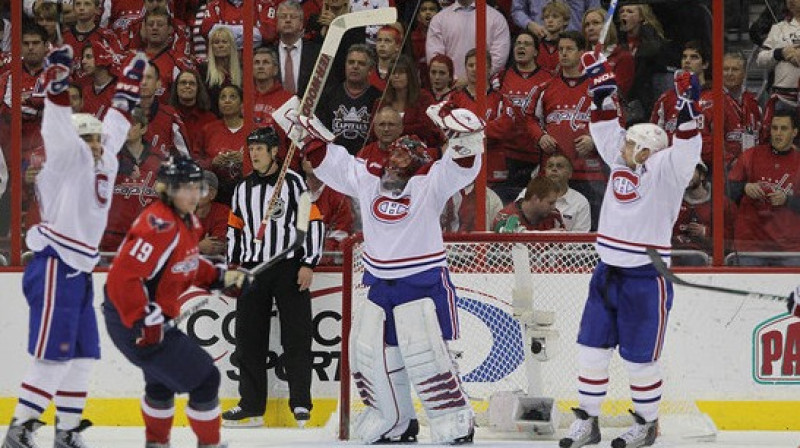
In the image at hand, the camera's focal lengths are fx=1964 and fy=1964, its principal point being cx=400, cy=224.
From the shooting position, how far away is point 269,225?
8602 mm

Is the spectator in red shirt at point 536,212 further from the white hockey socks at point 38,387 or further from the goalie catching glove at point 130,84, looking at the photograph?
the white hockey socks at point 38,387

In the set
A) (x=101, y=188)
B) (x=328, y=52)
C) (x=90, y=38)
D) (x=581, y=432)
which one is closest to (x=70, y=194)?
(x=101, y=188)

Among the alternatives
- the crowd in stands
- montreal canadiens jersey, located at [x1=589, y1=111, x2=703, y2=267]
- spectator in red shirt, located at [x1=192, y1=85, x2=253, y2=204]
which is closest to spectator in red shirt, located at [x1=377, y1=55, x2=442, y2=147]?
the crowd in stands

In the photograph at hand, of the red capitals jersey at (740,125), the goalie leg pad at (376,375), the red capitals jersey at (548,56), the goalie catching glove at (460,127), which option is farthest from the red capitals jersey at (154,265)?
the red capitals jersey at (740,125)

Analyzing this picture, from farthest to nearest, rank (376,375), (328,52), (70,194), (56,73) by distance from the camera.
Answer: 1. (328,52)
2. (376,375)
3. (70,194)
4. (56,73)

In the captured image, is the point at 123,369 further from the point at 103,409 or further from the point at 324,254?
the point at 324,254

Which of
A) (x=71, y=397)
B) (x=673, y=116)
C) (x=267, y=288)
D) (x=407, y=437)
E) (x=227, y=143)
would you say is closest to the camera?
(x=71, y=397)

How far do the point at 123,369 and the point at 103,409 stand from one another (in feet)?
0.66

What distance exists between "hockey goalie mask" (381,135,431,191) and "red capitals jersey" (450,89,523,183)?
60 centimetres

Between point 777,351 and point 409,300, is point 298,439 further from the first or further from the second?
point 777,351

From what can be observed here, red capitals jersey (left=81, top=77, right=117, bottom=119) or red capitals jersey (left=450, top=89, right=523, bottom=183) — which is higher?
red capitals jersey (left=81, top=77, right=117, bottom=119)

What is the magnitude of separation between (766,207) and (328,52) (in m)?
2.02

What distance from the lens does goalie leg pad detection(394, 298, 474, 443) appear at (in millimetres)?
7914

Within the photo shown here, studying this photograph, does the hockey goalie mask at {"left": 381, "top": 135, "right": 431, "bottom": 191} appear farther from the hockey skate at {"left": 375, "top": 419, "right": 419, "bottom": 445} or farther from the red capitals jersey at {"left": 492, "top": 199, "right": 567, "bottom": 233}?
the hockey skate at {"left": 375, "top": 419, "right": 419, "bottom": 445}
